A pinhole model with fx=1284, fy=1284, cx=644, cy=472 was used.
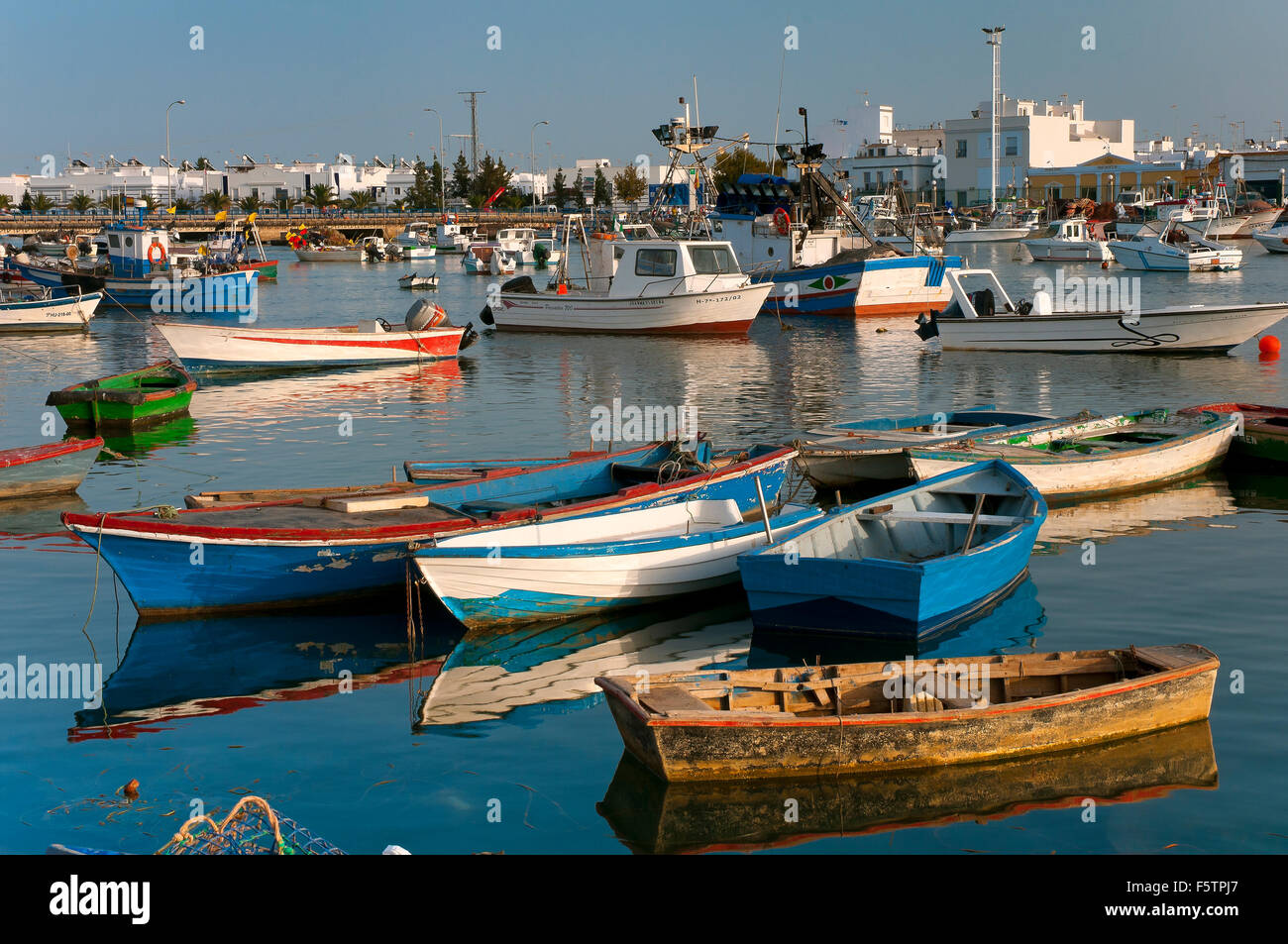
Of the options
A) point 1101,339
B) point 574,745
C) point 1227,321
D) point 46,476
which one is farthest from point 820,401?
point 574,745

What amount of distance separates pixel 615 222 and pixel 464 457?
21455mm

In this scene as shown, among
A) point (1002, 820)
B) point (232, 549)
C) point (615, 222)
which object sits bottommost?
point (1002, 820)

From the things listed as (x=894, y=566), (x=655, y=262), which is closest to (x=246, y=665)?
(x=894, y=566)

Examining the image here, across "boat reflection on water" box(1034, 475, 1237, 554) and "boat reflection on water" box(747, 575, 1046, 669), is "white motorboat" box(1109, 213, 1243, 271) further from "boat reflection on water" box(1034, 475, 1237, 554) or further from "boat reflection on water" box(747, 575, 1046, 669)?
"boat reflection on water" box(747, 575, 1046, 669)

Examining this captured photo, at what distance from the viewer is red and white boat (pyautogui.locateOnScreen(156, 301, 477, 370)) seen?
97.2ft

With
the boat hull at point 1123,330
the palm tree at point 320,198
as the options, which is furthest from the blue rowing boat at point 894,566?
the palm tree at point 320,198

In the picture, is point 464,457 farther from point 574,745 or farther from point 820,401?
point 574,745

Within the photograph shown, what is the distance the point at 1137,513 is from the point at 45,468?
14100mm

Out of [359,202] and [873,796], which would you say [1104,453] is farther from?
[359,202]

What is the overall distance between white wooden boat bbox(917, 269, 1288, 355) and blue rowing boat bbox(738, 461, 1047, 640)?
17.5m

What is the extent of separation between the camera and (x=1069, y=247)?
7569 cm

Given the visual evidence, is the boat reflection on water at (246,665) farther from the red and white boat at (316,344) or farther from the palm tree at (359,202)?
the palm tree at (359,202)

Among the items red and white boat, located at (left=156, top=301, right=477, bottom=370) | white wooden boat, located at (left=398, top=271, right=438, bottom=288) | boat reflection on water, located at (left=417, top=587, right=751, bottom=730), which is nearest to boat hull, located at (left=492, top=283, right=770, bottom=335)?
red and white boat, located at (left=156, top=301, right=477, bottom=370)

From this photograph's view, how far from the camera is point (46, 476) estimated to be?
16859mm
